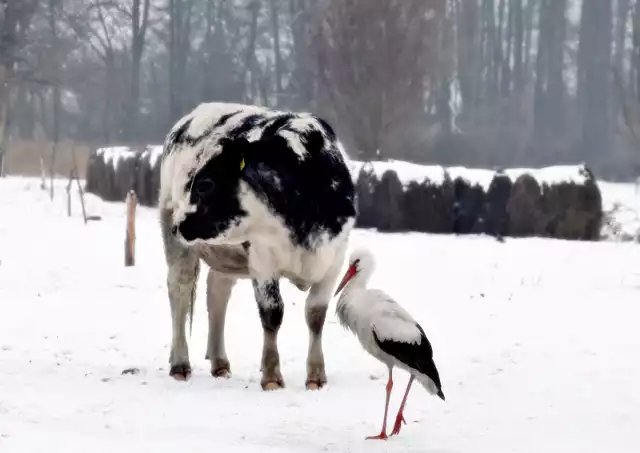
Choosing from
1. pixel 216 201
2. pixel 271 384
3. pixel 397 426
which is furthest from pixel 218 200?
pixel 397 426

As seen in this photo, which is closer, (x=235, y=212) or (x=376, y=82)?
(x=235, y=212)

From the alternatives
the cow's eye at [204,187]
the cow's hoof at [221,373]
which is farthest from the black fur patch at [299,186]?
the cow's hoof at [221,373]

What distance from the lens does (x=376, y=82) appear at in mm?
29844

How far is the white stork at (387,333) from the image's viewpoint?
17.7ft

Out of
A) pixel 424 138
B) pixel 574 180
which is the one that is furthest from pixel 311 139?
pixel 424 138

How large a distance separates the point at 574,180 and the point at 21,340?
1191cm

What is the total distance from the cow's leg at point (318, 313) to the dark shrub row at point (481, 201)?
1040 cm

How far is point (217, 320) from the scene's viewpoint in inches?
308

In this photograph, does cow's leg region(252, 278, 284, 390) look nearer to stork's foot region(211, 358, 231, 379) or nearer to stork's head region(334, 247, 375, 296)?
stork's foot region(211, 358, 231, 379)

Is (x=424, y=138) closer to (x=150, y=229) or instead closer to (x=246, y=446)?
(x=150, y=229)

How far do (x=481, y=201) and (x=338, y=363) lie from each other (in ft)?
34.7

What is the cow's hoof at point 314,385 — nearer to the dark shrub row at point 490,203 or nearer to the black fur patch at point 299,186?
the black fur patch at point 299,186

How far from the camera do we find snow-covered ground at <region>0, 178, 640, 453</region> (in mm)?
5387

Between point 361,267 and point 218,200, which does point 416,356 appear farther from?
point 218,200
